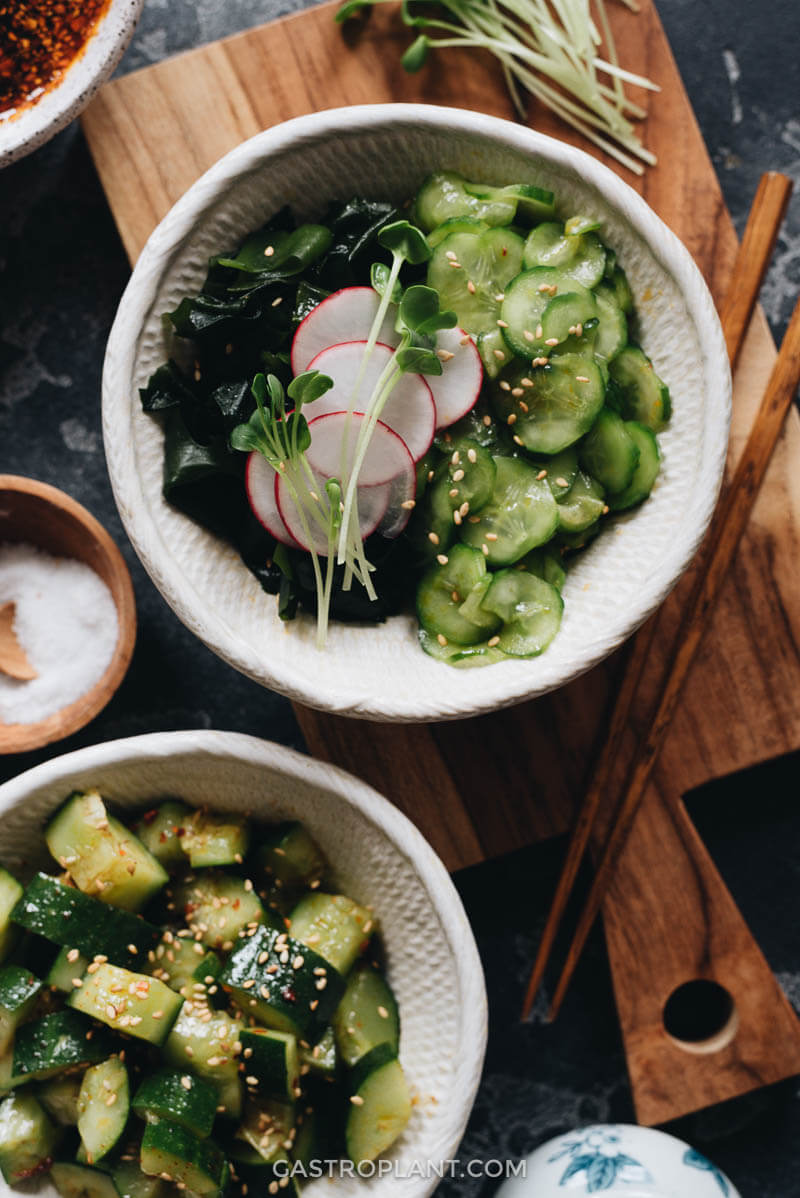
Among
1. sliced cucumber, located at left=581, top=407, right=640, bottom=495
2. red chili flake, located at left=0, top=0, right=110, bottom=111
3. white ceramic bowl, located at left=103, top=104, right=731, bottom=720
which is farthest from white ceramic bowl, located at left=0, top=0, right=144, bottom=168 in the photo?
sliced cucumber, located at left=581, top=407, right=640, bottom=495

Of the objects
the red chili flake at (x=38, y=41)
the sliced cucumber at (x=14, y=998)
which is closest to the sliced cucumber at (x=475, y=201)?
the red chili flake at (x=38, y=41)

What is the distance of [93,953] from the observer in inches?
63.3

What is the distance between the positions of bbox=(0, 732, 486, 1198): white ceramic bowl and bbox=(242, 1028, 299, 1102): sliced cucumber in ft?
0.72

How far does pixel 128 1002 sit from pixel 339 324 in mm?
1109

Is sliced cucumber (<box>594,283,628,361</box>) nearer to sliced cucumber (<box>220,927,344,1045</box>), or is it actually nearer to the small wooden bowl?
the small wooden bowl

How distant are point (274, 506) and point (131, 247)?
2.08 feet

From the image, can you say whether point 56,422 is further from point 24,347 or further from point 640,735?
point 640,735

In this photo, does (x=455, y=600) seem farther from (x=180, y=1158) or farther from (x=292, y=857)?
(x=180, y=1158)

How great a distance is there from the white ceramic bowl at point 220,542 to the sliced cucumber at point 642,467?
0.07 feet

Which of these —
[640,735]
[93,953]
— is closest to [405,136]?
[640,735]

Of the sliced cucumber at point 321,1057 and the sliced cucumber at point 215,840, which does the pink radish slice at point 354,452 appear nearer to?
the sliced cucumber at point 215,840

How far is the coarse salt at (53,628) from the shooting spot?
1.92m

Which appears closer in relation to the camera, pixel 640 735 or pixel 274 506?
pixel 274 506

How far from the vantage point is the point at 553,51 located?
5.91ft
